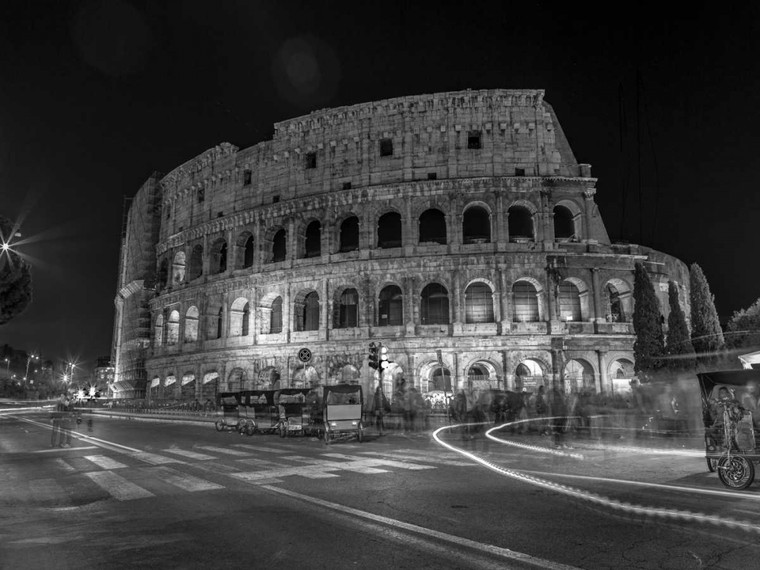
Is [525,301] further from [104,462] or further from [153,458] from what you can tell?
[104,462]

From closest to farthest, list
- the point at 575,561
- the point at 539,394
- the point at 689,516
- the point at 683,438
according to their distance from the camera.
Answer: the point at 575,561, the point at 689,516, the point at 683,438, the point at 539,394

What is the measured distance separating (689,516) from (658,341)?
2354 cm

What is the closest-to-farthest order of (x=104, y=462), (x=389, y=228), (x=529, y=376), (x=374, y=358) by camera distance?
(x=104, y=462) < (x=374, y=358) < (x=529, y=376) < (x=389, y=228)

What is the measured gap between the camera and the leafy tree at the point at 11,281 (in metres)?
15.2

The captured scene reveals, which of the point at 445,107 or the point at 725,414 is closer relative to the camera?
the point at 725,414

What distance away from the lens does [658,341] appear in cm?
2777

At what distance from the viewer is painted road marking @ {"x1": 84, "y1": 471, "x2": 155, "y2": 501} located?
821 centimetres

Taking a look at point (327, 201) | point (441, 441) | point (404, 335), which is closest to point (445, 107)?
point (327, 201)

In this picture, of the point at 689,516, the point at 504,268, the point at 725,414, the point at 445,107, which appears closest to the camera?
the point at 689,516

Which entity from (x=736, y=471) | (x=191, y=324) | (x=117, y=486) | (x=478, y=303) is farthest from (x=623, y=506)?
(x=191, y=324)

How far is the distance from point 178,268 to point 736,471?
43616mm

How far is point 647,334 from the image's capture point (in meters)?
28.0

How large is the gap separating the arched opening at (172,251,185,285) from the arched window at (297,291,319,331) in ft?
45.6

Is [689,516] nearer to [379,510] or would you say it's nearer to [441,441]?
[379,510]
